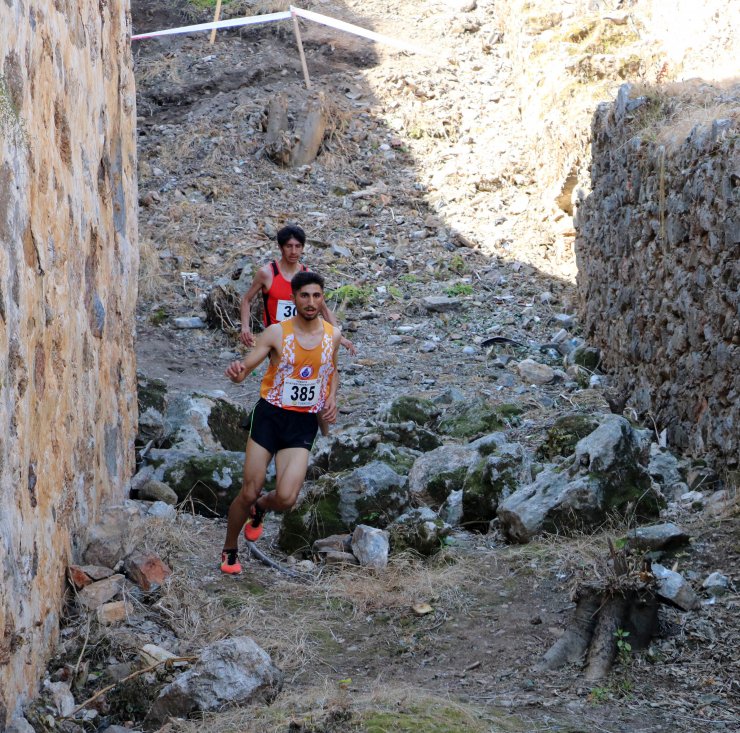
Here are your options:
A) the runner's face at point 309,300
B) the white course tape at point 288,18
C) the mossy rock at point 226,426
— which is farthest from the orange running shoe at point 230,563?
the white course tape at point 288,18

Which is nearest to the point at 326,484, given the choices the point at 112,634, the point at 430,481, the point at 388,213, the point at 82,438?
the point at 430,481

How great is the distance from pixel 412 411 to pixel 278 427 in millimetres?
2839

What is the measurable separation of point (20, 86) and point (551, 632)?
122 inches

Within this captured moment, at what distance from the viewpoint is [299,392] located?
4852 millimetres

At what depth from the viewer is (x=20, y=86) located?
3750mm

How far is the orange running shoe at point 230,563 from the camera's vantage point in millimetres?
5027

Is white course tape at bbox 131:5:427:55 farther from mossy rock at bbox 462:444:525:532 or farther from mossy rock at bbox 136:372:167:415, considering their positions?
mossy rock at bbox 462:444:525:532

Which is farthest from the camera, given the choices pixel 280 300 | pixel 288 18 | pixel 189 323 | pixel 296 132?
pixel 288 18

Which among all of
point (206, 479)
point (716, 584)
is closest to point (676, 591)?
point (716, 584)

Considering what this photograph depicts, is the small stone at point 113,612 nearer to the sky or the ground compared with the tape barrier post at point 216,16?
nearer to the ground

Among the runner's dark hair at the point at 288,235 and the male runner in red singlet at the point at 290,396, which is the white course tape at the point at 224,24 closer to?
the runner's dark hair at the point at 288,235

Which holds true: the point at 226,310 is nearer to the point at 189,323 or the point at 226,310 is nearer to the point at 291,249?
the point at 189,323

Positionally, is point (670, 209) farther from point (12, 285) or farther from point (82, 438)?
point (12, 285)

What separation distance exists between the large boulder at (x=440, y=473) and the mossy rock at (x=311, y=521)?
0.61 meters
